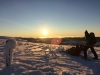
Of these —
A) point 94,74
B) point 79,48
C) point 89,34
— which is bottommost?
point 94,74

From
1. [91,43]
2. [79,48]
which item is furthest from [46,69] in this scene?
[79,48]

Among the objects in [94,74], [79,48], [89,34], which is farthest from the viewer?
[79,48]

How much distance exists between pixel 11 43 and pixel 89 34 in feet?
17.8

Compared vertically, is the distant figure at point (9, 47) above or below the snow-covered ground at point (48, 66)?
above

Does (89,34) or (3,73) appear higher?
(89,34)

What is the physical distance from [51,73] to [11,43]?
192 cm

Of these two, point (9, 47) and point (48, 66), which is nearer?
point (9, 47)

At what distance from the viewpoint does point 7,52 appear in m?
5.44

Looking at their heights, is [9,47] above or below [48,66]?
above

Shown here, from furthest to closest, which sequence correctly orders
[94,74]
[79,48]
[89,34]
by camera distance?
1. [79,48]
2. [89,34]
3. [94,74]

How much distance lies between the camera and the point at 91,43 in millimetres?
9062

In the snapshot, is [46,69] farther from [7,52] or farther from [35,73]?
[7,52]

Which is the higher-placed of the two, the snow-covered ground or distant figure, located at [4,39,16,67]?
distant figure, located at [4,39,16,67]

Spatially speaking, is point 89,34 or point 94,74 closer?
point 94,74
